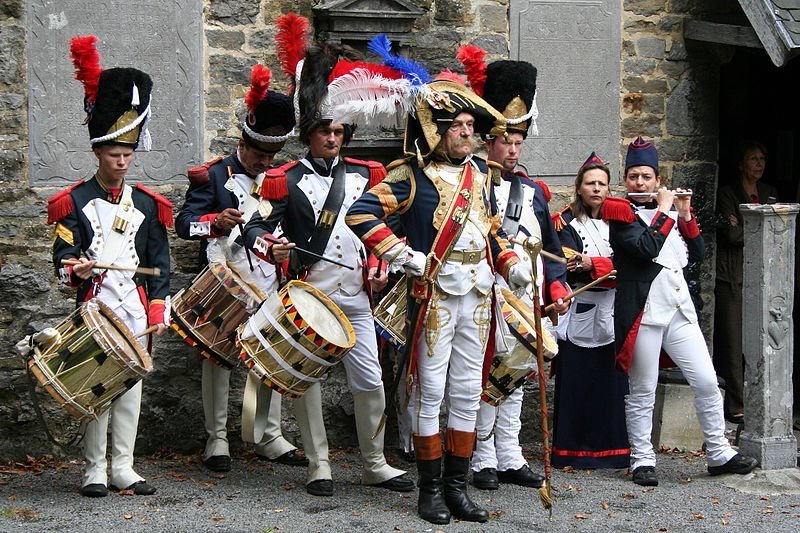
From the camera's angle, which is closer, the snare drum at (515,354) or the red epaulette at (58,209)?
the red epaulette at (58,209)

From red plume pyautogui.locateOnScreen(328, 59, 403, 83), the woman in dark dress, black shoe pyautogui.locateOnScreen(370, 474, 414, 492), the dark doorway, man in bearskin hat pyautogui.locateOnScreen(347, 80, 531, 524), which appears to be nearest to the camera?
man in bearskin hat pyautogui.locateOnScreen(347, 80, 531, 524)

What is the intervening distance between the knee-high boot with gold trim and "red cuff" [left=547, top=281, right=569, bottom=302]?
930 mm

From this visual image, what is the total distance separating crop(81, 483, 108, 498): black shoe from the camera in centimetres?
691

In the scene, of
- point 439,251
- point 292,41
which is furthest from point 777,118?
point 439,251

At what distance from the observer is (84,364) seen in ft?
21.1

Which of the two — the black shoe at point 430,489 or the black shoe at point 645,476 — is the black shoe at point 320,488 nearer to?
the black shoe at point 430,489

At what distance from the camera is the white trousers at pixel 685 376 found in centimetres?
752

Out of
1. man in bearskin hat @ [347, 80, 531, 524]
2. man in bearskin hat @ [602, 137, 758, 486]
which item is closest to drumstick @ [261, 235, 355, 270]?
man in bearskin hat @ [347, 80, 531, 524]

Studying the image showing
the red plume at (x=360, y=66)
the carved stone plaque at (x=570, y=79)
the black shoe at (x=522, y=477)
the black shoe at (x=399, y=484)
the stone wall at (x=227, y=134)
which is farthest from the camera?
the carved stone plaque at (x=570, y=79)

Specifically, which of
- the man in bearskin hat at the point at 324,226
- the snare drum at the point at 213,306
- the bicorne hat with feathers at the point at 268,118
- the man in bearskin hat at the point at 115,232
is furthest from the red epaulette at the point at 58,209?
the bicorne hat with feathers at the point at 268,118

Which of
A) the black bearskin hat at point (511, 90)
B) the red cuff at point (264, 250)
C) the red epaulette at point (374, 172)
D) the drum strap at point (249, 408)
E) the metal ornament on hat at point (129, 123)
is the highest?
the black bearskin hat at point (511, 90)

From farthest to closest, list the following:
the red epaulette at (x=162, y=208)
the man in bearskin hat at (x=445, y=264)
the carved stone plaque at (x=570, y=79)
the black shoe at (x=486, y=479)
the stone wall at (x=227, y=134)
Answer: the carved stone plaque at (x=570, y=79) < the stone wall at (x=227, y=134) < the black shoe at (x=486, y=479) < the red epaulette at (x=162, y=208) < the man in bearskin hat at (x=445, y=264)

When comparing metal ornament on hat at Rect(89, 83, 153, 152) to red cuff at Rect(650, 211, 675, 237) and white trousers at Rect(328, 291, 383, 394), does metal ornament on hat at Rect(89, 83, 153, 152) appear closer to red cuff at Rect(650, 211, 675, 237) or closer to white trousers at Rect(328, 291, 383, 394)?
white trousers at Rect(328, 291, 383, 394)

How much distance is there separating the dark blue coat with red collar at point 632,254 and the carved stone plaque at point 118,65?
2.58 m
